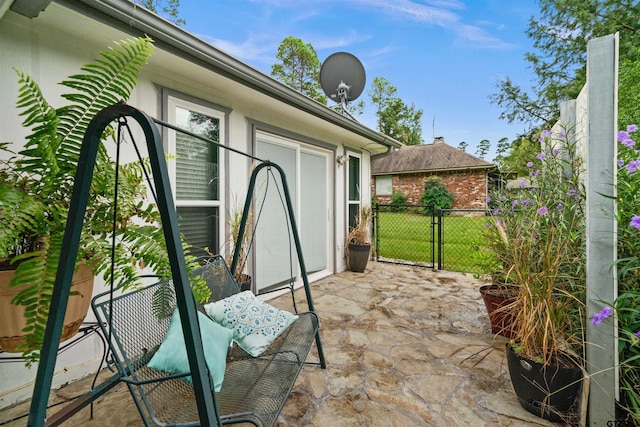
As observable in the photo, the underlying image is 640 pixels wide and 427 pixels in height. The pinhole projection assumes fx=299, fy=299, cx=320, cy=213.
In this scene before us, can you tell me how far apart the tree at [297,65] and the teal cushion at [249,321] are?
53.8ft

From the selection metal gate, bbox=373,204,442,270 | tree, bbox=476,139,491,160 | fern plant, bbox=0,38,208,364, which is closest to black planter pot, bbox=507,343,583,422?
fern plant, bbox=0,38,208,364

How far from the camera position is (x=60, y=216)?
119 cm

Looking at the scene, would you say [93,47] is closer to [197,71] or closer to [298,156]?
[197,71]

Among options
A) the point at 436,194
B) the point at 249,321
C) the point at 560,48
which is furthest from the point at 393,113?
the point at 249,321

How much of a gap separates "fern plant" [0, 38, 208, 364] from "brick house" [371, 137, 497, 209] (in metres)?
14.2

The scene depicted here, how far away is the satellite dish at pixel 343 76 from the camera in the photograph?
5102 millimetres

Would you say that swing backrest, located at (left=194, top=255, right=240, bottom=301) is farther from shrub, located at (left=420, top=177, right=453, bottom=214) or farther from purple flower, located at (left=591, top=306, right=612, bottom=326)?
shrub, located at (left=420, top=177, right=453, bottom=214)

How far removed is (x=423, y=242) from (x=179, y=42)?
23.8 ft

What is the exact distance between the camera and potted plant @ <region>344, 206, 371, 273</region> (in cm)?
508

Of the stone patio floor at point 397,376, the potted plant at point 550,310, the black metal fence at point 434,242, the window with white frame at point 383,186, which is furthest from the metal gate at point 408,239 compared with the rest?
the window with white frame at point 383,186

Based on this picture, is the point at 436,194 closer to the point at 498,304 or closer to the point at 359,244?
the point at 359,244

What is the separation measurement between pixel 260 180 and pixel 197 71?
4.72 ft

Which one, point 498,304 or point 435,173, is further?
point 435,173

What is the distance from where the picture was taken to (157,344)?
62.4 inches
